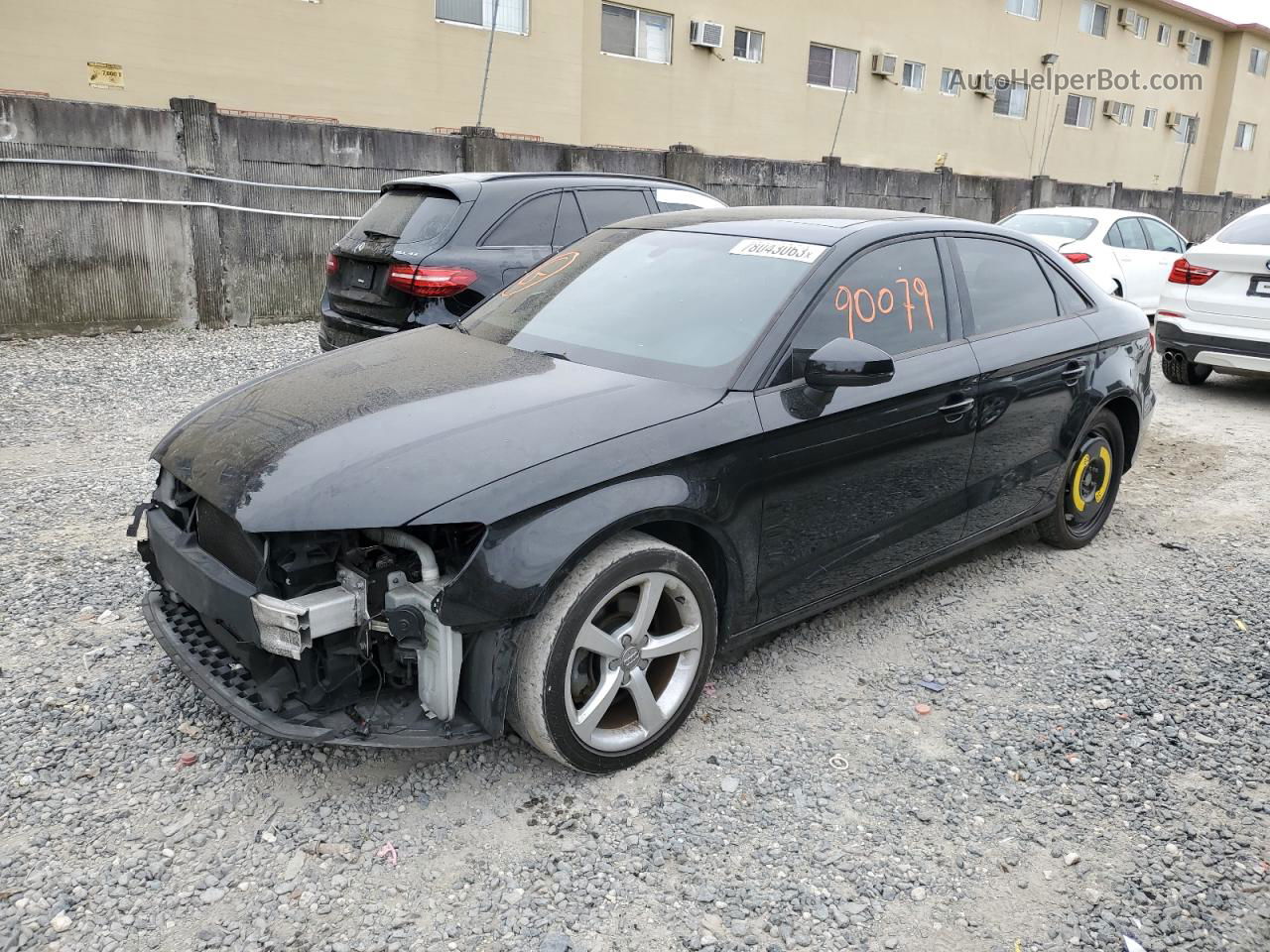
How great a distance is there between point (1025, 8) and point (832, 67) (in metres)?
8.26

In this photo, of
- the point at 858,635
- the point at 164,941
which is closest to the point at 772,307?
the point at 858,635

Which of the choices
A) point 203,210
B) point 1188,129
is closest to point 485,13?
point 203,210

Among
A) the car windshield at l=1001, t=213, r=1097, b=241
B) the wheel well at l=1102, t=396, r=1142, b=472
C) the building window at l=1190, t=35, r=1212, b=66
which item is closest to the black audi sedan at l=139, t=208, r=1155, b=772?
the wheel well at l=1102, t=396, r=1142, b=472

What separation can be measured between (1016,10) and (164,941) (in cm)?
2992

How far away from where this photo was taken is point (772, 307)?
3340 mm

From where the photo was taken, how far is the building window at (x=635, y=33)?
18.3 metres

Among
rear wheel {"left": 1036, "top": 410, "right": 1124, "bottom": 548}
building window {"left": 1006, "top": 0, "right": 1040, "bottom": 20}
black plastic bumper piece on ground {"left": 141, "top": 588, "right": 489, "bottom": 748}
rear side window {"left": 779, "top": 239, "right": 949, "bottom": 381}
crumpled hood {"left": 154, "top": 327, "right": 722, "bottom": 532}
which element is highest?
building window {"left": 1006, "top": 0, "right": 1040, "bottom": 20}

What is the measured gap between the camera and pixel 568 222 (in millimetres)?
6992

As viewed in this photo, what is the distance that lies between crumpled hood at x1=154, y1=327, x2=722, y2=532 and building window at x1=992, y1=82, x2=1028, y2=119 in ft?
88.3

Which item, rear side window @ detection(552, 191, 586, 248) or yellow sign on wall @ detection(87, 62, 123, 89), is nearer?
rear side window @ detection(552, 191, 586, 248)

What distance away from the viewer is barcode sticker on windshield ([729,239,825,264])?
3.51m

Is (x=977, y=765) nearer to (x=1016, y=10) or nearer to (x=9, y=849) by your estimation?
(x=9, y=849)

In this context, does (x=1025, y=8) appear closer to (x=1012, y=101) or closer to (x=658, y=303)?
(x=1012, y=101)

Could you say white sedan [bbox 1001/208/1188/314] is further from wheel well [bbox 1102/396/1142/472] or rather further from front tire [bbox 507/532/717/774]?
front tire [bbox 507/532/717/774]
